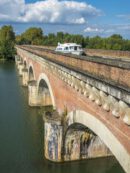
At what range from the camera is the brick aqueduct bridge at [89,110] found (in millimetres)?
8312

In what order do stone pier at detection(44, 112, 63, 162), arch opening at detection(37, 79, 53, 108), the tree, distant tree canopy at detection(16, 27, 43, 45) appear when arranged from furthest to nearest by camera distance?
the tree, distant tree canopy at detection(16, 27, 43, 45), arch opening at detection(37, 79, 53, 108), stone pier at detection(44, 112, 63, 162)

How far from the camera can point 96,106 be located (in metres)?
10.3

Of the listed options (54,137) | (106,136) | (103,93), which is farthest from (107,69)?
(54,137)

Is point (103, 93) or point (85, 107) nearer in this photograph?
point (103, 93)

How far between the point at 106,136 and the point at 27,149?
9.70 m

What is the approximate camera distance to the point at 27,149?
60.3 ft

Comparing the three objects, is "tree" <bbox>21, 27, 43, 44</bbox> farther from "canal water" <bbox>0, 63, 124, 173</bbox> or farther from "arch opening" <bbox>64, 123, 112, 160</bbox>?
"arch opening" <bbox>64, 123, 112, 160</bbox>

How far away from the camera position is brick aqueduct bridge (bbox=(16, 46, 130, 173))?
27.3 ft

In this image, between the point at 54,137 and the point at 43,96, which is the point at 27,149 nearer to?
the point at 54,137

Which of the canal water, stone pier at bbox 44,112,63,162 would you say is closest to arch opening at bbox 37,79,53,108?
the canal water

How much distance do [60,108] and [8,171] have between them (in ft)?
14.2

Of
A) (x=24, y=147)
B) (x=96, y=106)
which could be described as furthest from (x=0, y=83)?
(x=96, y=106)

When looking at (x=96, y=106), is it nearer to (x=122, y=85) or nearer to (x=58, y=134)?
(x=122, y=85)

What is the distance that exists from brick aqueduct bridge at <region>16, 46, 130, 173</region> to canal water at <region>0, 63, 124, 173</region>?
1.77 feet
